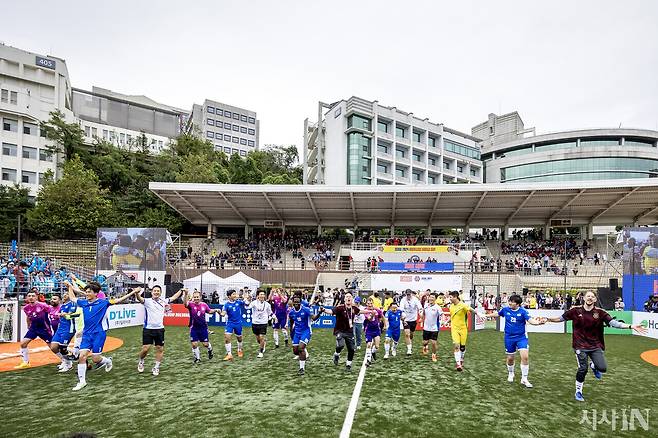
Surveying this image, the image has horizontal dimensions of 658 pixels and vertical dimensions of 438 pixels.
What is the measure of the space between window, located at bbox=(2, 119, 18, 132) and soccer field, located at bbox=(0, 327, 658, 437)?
5240 centimetres

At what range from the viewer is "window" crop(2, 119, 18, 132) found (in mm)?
51188

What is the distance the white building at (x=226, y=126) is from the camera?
97438 mm

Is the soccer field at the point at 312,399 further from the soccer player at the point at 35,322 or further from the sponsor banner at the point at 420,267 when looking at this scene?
the sponsor banner at the point at 420,267

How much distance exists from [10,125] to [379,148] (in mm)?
50224

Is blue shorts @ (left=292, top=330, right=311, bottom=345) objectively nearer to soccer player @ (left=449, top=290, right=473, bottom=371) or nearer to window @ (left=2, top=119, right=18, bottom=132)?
soccer player @ (left=449, top=290, right=473, bottom=371)

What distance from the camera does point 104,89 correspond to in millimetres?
83688

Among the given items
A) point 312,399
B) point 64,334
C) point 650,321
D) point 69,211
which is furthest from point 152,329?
point 69,211

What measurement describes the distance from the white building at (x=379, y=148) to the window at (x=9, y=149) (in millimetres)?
42412

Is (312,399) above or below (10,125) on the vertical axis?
below

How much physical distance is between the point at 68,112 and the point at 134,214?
2222 cm

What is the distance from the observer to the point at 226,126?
101m

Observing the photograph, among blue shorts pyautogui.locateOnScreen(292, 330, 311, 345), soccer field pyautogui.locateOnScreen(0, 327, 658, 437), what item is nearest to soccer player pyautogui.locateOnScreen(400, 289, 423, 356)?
soccer field pyautogui.locateOnScreen(0, 327, 658, 437)

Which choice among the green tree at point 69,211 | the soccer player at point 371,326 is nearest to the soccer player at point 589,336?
the soccer player at point 371,326

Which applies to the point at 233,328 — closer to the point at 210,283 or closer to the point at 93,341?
the point at 93,341
